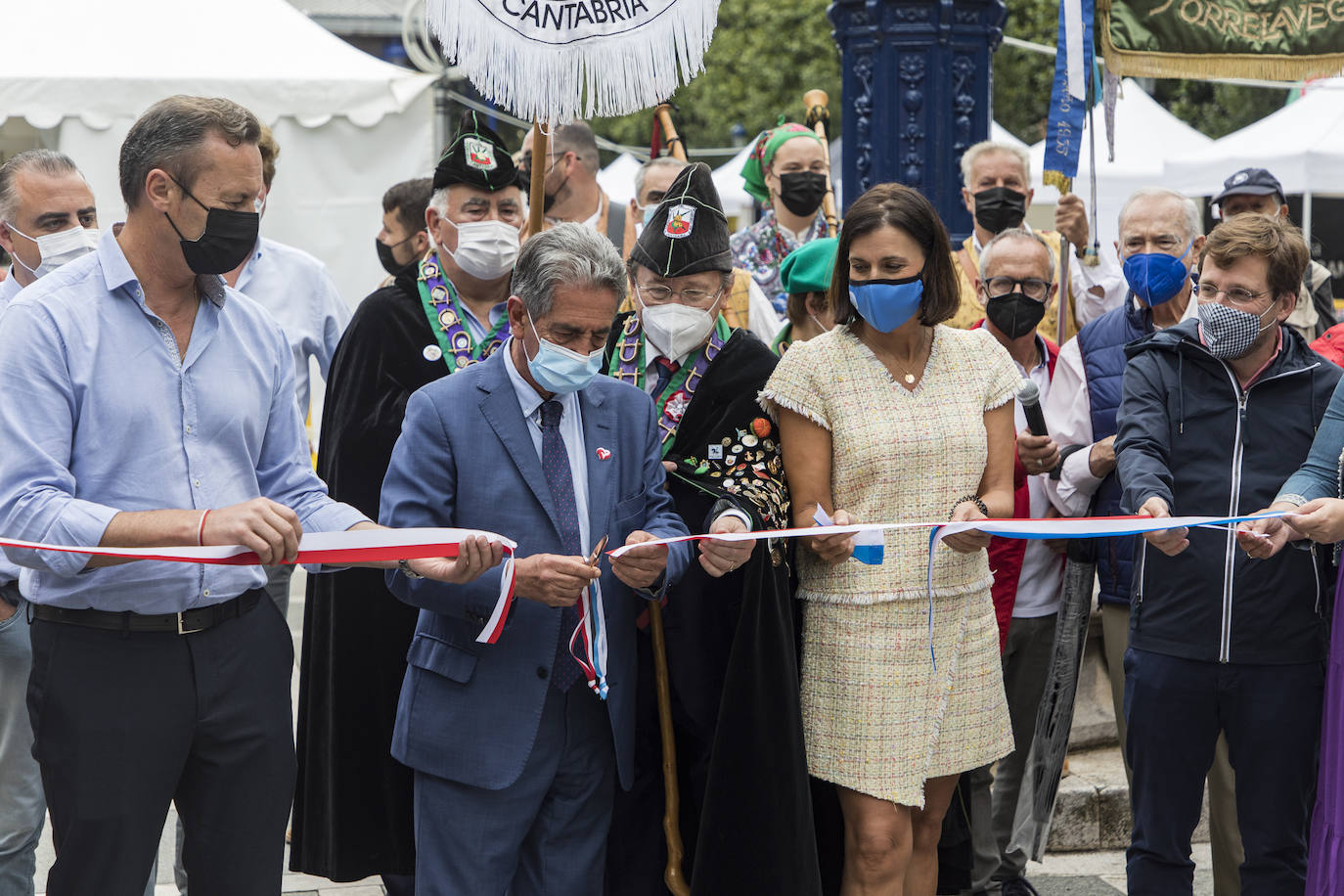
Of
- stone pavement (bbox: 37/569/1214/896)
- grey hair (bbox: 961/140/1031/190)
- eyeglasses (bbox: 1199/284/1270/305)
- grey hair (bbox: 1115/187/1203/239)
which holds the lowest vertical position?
stone pavement (bbox: 37/569/1214/896)

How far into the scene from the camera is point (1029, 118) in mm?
29188

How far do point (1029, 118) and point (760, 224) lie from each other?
24.4m

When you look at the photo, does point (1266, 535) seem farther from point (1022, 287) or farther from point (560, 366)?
point (560, 366)

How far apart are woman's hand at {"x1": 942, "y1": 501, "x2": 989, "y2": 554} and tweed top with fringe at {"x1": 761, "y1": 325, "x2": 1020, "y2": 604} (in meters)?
0.05

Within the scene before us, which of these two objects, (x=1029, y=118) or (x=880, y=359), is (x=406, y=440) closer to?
(x=880, y=359)

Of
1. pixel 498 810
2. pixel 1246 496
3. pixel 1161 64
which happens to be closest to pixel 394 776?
pixel 498 810

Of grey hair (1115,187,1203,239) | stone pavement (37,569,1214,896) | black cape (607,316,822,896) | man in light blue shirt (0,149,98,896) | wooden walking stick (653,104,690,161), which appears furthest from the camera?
wooden walking stick (653,104,690,161)

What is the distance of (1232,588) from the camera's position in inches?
158

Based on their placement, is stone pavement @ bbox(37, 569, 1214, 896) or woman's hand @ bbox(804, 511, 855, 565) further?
stone pavement @ bbox(37, 569, 1214, 896)

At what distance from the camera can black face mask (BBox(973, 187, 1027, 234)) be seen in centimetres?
580

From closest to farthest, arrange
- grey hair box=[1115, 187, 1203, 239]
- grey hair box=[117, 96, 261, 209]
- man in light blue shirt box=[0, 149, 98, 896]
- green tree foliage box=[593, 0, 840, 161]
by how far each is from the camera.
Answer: grey hair box=[117, 96, 261, 209]
man in light blue shirt box=[0, 149, 98, 896]
grey hair box=[1115, 187, 1203, 239]
green tree foliage box=[593, 0, 840, 161]

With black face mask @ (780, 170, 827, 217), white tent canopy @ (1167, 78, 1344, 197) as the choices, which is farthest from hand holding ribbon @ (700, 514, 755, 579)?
white tent canopy @ (1167, 78, 1344, 197)

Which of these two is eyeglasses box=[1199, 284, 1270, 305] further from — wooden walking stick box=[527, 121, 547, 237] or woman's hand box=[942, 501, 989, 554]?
wooden walking stick box=[527, 121, 547, 237]

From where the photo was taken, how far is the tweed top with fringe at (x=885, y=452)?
3.90 meters
